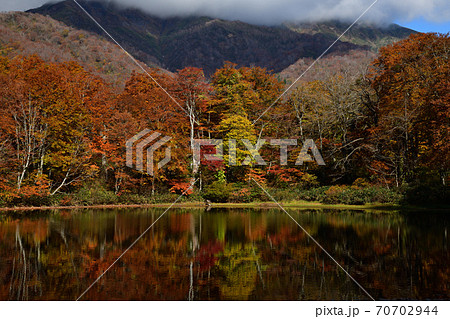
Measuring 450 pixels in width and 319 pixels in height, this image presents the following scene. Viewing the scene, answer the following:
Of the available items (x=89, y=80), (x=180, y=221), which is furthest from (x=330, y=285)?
(x=89, y=80)

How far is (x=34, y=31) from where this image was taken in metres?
74.6

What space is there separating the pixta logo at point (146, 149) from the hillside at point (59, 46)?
24071 mm

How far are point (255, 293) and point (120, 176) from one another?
2269cm

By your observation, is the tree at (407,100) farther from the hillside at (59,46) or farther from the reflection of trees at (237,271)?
the hillside at (59,46)

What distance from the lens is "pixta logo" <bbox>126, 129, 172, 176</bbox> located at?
28156 millimetres

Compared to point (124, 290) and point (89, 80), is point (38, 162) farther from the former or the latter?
point (124, 290)

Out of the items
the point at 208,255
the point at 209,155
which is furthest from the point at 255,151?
the point at 208,255

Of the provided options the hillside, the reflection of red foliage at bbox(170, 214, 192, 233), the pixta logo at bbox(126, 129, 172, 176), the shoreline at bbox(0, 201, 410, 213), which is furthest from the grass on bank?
the hillside

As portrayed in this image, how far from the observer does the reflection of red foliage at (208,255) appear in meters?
8.77

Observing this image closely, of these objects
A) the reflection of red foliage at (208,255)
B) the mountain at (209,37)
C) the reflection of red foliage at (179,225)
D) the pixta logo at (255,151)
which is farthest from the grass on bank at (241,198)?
the mountain at (209,37)

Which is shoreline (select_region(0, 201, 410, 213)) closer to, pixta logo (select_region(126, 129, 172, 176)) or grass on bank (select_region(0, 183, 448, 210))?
grass on bank (select_region(0, 183, 448, 210))

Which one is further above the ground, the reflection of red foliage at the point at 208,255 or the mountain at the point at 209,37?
the mountain at the point at 209,37

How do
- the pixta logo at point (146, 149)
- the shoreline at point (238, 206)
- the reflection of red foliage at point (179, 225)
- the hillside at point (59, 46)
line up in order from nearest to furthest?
the reflection of red foliage at point (179, 225), the shoreline at point (238, 206), the pixta logo at point (146, 149), the hillside at point (59, 46)

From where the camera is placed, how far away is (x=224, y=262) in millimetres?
9047
